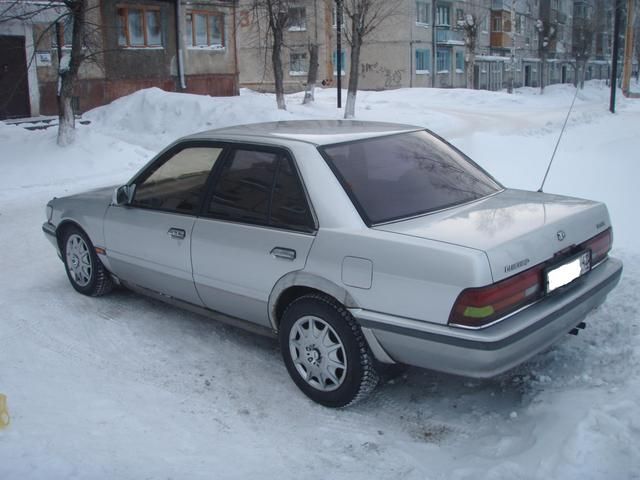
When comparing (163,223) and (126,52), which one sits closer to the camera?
(163,223)

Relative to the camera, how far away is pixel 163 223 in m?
4.68

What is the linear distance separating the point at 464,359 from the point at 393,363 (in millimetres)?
449

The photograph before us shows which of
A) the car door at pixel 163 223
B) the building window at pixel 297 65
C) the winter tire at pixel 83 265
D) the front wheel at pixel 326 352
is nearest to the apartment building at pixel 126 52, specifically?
the winter tire at pixel 83 265

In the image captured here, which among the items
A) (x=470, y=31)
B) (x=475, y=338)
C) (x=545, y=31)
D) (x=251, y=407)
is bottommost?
(x=251, y=407)

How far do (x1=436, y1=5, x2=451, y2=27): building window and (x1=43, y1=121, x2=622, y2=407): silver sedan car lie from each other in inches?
1750

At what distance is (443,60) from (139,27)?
94.7ft

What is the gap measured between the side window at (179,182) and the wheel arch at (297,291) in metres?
0.92

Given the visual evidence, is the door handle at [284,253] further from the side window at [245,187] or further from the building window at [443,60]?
the building window at [443,60]

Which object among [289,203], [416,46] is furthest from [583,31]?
[289,203]

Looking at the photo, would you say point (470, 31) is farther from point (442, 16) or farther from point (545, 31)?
point (545, 31)

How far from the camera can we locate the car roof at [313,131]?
13.9 feet

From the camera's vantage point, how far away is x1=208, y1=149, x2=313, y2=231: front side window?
395 cm

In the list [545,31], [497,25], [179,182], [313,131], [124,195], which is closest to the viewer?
[313,131]

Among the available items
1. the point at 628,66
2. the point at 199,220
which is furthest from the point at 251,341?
the point at 628,66
